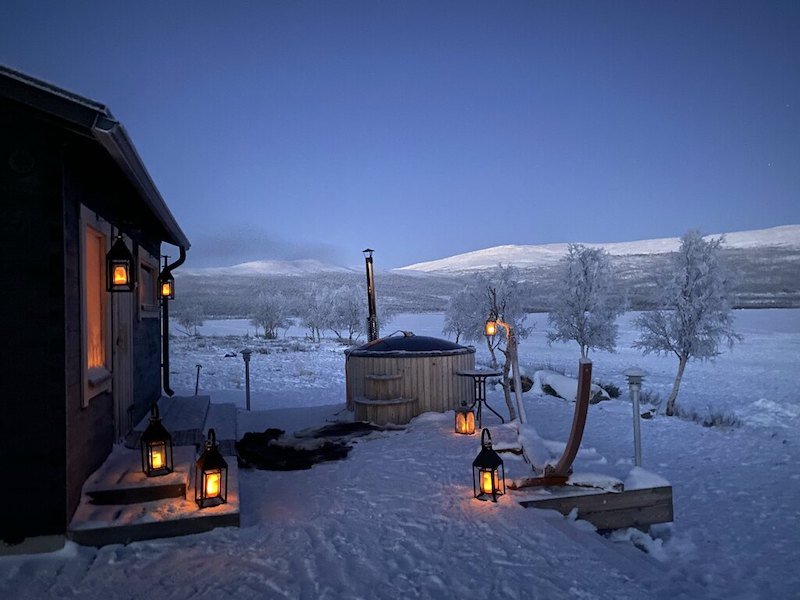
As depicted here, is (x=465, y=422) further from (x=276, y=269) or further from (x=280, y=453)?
(x=276, y=269)

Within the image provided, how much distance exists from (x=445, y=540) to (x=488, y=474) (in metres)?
1.05

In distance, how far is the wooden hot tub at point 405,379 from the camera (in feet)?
30.4

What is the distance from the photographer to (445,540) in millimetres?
4184

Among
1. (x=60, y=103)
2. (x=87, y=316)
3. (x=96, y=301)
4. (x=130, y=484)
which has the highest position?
(x=60, y=103)

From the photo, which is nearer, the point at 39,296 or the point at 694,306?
the point at 39,296

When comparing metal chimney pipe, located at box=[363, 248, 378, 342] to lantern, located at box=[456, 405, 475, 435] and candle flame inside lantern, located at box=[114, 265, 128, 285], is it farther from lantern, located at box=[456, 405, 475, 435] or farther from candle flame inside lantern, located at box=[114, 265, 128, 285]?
candle flame inside lantern, located at box=[114, 265, 128, 285]

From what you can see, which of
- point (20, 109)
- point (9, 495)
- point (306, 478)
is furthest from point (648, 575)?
point (20, 109)

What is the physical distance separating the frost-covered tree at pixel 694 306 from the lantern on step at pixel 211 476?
1412 centimetres

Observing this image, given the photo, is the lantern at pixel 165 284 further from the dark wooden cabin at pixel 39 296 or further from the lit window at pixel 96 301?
the dark wooden cabin at pixel 39 296

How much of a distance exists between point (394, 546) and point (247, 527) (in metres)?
1.29

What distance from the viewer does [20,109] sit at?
11.9 ft

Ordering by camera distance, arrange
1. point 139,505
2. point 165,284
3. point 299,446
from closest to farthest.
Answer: point 139,505, point 299,446, point 165,284

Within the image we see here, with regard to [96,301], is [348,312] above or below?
below

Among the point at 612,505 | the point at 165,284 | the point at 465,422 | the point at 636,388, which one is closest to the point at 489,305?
the point at 465,422
